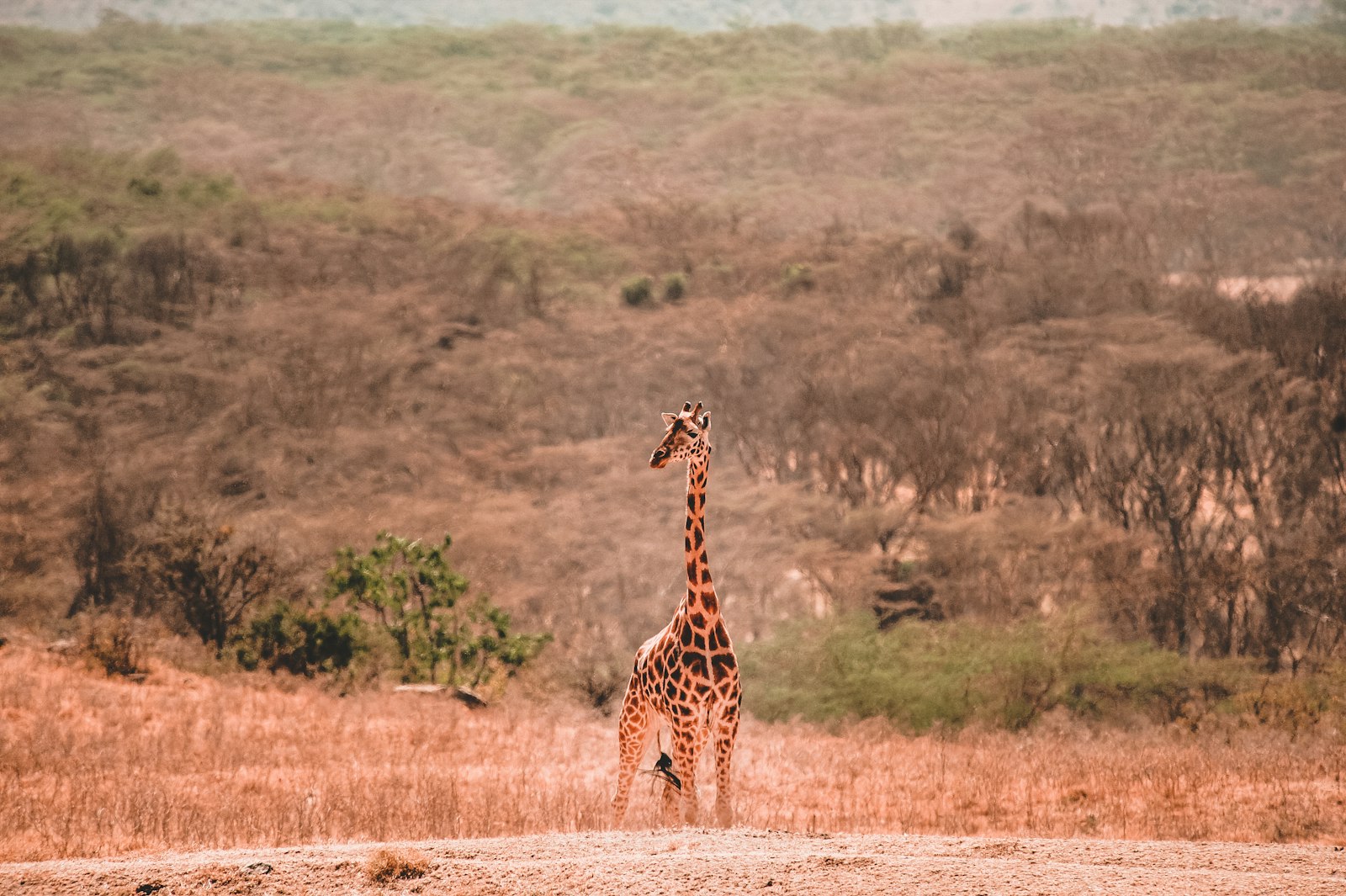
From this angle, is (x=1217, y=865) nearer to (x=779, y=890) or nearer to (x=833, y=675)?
(x=779, y=890)

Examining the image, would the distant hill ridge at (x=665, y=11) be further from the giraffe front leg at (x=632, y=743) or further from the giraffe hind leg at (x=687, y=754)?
the giraffe hind leg at (x=687, y=754)

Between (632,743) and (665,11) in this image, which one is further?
(665,11)

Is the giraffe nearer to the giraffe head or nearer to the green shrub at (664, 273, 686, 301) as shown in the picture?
the giraffe head

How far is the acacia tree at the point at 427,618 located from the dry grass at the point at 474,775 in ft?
9.47

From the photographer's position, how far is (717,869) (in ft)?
22.0

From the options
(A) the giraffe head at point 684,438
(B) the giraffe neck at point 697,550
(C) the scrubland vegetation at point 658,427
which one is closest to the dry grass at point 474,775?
(C) the scrubland vegetation at point 658,427

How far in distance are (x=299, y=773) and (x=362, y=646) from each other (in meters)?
7.93

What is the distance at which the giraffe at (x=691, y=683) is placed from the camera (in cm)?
847

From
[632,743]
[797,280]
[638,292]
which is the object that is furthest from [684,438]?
[638,292]

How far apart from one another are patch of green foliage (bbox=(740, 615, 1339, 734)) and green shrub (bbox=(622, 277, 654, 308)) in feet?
84.4

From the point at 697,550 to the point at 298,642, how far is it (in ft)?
40.1

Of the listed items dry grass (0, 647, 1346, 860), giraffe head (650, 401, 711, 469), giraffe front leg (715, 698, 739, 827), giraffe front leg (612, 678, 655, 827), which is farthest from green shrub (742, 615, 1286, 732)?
giraffe head (650, 401, 711, 469)

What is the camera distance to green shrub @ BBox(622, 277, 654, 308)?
155 feet

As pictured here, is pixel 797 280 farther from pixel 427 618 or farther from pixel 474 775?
pixel 474 775
